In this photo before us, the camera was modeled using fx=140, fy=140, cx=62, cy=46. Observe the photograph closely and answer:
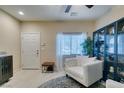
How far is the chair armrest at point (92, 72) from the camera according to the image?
3490mm

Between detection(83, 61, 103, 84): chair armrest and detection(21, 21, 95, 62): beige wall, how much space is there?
264 cm

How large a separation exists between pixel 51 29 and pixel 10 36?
1.87 m

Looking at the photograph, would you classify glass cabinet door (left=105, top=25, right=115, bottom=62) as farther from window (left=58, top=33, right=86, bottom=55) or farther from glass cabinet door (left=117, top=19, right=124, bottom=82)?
window (left=58, top=33, right=86, bottom=55)

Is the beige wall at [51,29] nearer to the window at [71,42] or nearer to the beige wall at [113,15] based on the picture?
the window at [71,42]

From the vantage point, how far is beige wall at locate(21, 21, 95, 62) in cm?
630

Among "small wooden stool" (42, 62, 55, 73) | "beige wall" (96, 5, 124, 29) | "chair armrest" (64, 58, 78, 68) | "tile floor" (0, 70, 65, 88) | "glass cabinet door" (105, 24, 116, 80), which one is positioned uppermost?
"beige wall" (96, 5, 124, 29)

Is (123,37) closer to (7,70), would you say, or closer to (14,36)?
(7,70)

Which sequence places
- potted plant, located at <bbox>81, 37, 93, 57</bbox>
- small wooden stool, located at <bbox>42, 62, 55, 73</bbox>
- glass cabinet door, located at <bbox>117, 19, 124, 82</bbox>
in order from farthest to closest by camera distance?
potted plant, located at <bbox>81, 37, 93, 57</bbox> < small wooden stool, located at <bbox>42, 62, 55, 73</bbox> < glass cabinet door, located at <bbox>117, 19, 124, 82</bbox>

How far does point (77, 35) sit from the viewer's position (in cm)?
634

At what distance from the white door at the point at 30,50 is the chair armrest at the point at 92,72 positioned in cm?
322

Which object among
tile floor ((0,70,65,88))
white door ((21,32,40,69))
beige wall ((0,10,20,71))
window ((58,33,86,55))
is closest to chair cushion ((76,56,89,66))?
tile floor ((0,70,65,88))

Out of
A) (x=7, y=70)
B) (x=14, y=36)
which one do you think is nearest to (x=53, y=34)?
(x=14, y=36)

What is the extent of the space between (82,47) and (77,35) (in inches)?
23.4

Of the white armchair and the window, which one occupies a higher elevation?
the window
